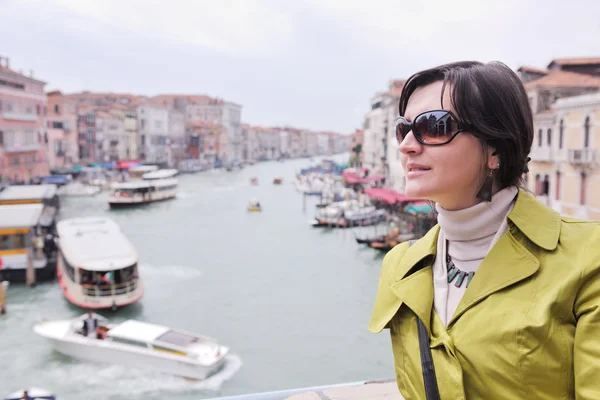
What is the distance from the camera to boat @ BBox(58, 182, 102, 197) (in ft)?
59.4

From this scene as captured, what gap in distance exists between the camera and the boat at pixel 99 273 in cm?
602

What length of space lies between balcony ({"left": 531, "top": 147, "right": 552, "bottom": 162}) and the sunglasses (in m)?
7.60

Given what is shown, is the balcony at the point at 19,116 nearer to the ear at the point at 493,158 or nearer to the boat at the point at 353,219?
the boat at the point at 353,219

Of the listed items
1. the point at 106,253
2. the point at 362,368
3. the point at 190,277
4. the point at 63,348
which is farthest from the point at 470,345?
the point at 190,277

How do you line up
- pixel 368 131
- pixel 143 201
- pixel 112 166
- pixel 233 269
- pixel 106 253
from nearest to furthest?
1. pixel 106 253
2. pixel 233 269
3. pixel 143 201
4. pixel 368 131
5. pixel 112 166

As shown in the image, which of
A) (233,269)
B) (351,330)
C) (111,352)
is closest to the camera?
(111,352)

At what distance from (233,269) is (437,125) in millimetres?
7886

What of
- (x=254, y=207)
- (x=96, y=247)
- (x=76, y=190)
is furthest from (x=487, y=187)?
(x=76, y=190)

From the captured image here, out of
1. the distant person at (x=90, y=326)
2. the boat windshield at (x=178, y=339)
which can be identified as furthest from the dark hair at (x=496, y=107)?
the distant person at (x=90, y=326)

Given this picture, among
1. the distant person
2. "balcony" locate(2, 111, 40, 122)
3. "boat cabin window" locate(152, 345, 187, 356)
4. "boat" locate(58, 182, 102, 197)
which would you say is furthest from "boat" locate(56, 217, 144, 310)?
"boat" locate(58, 182, 102, 197)

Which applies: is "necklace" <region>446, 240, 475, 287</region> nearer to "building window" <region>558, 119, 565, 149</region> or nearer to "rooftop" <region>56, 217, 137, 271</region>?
"rooftop" <region>56, 217, 137, 271</region>

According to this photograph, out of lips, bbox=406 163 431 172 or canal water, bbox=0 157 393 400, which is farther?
canal water, bbox=0 157 393 400

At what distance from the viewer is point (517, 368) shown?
1.44ft

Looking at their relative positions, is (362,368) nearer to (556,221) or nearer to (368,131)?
(556,221)
